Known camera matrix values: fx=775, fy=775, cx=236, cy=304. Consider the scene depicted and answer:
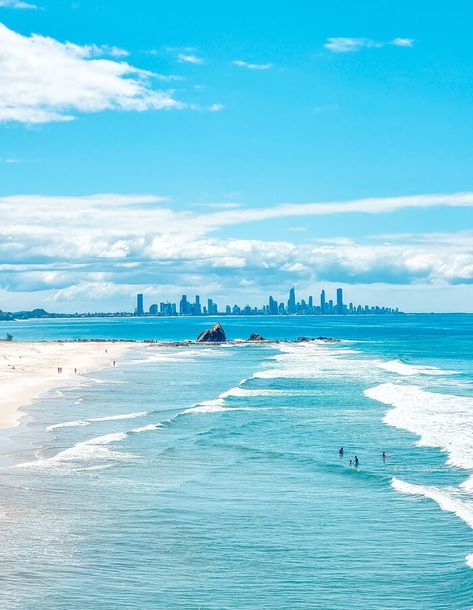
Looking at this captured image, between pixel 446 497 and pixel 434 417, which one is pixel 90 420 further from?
pixel 446 497

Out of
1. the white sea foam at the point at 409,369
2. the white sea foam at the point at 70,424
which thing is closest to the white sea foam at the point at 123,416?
the white sea foam at the point at 70,424

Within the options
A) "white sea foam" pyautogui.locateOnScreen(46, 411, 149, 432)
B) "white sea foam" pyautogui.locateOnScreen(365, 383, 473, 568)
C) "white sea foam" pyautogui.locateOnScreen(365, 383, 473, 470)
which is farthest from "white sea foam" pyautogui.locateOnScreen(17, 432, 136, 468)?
"white sea foam" pyautogui.locateOnScreen(365, 383, 473, 470)

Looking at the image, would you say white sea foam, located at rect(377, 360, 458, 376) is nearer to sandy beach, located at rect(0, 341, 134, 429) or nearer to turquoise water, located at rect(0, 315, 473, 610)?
turquoise water, located at rect(0, 315, 473, 610)

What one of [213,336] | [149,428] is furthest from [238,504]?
[213,336]

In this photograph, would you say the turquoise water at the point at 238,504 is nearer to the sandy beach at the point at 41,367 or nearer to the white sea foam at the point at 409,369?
the sandy beach at the point at 41,367

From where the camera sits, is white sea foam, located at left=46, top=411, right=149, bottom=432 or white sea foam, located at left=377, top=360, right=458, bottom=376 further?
white sea foam, located at left=377, top=360, right=458, bottom=376

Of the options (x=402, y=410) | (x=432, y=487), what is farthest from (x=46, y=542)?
(x=402, y=410)
